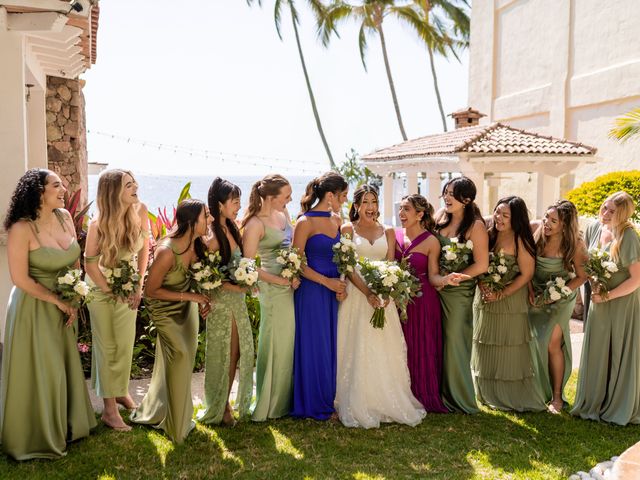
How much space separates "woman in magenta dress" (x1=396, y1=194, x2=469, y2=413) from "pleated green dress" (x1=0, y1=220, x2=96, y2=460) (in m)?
3.10

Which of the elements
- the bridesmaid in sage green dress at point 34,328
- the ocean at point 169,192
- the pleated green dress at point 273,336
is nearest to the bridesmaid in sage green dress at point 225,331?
the pleated green dress at point 273,336

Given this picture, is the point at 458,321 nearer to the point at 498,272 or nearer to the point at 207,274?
the point at 498,272

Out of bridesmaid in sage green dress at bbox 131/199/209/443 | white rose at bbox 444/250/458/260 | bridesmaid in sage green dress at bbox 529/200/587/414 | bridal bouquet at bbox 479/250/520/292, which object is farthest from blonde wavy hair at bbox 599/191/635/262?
bridesmaid in sage green dress at bbox 131/199/209/443

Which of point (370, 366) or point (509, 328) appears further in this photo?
point (509, 328)

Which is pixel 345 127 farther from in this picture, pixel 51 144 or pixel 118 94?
pixel 51 144

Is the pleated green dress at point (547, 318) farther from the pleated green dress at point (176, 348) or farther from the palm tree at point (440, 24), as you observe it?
the palm tree at point (440, 24)

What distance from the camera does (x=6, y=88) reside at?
7.32m

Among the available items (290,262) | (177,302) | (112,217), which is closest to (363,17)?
(290,262)

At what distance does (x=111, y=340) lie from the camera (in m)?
6.04

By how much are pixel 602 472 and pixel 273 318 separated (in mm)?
3011

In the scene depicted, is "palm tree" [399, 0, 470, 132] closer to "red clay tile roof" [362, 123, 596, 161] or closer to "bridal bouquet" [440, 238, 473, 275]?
"red clay tile roof" [362, 123, 596, 161]

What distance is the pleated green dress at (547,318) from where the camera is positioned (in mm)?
6590

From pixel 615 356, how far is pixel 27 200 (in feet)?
17.4

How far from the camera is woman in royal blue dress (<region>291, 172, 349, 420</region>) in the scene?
6.35 metres
